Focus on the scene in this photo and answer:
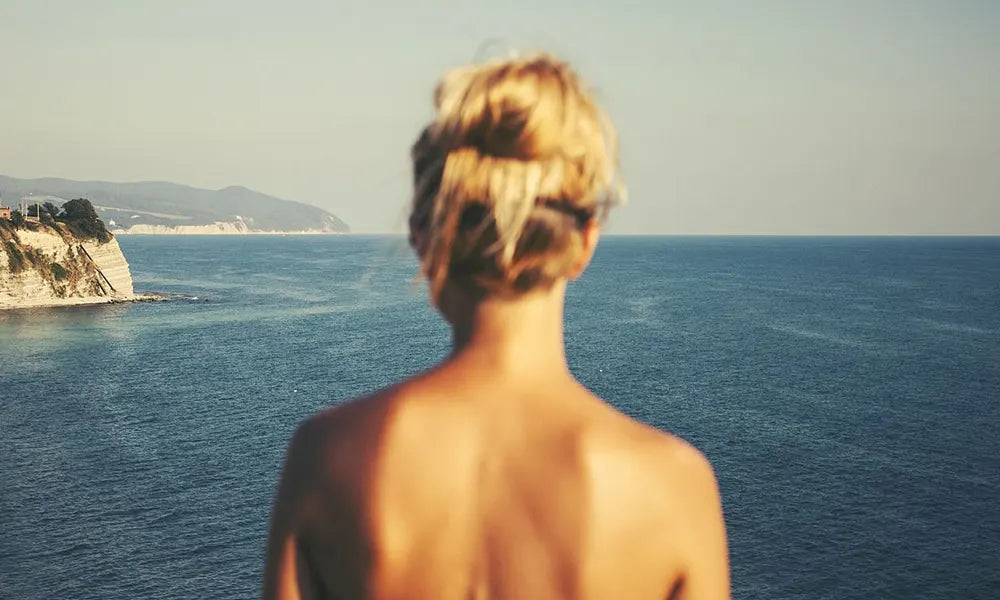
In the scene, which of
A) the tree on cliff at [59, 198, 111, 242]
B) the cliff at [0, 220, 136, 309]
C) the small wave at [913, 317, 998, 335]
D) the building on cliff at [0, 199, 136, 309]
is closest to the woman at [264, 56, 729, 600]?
the cliff at [0, 220, 136, 309]

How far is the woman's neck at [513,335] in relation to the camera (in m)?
1.61

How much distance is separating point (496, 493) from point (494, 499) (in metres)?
0.01

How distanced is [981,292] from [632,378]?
110 metres

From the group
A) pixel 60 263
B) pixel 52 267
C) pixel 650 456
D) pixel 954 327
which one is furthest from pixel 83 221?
pixel 650 456

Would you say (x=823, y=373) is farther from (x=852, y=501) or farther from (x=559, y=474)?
(x=559, y=474)

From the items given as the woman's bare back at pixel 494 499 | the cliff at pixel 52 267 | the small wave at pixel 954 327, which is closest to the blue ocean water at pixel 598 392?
the woman's bare back at pixel 494 499

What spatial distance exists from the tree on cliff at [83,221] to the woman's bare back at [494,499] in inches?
5350

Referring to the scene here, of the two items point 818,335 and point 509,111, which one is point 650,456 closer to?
point 509,111

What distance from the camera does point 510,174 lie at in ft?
5.08

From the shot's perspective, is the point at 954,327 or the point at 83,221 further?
the point at 83,221

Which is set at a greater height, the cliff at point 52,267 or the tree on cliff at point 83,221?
the tree on cliff at point 83,221

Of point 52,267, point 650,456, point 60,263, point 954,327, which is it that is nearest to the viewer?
point 650,456

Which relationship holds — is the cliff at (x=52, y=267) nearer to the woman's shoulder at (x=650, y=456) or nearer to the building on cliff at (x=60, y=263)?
the building on cliff at (x=60, y=263)

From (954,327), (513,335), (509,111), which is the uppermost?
(509,111)
